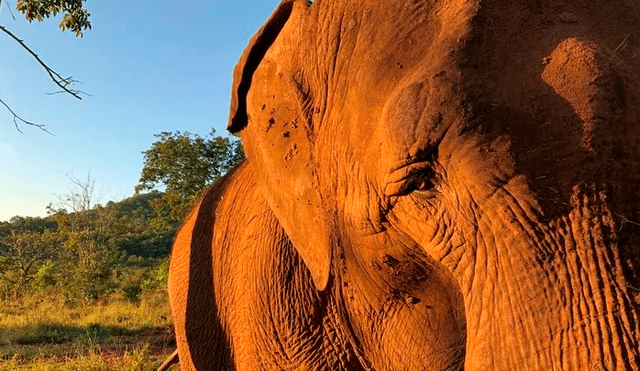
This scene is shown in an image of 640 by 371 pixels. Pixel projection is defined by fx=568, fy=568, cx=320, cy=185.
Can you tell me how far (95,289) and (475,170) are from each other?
1795 centimetres

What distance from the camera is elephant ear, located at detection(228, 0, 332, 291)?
2062 millimetres

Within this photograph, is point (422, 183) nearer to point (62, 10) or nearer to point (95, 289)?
point (62, 10)

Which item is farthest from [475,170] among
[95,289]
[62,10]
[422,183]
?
[95,289]

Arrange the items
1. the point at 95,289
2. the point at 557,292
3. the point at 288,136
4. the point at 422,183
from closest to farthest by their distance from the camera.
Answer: the point at 557,292, the point at 422,183, the point at 288,136, the point at 95,289

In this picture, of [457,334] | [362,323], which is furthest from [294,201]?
[457,334]

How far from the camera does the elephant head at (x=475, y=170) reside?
4.03 ft

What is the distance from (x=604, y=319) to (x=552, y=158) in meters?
0.36

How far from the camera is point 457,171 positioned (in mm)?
1424

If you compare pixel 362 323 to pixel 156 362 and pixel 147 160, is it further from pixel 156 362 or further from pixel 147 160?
pixel 147 160

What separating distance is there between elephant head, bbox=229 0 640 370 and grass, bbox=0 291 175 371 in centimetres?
646

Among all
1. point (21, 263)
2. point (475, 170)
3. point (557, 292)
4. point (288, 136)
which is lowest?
point (557, 292)

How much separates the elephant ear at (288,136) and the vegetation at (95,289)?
6.23 metres

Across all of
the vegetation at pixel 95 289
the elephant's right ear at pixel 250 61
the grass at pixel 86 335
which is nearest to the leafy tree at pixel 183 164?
the vegetation at pixel 95 289

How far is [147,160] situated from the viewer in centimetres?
2930
